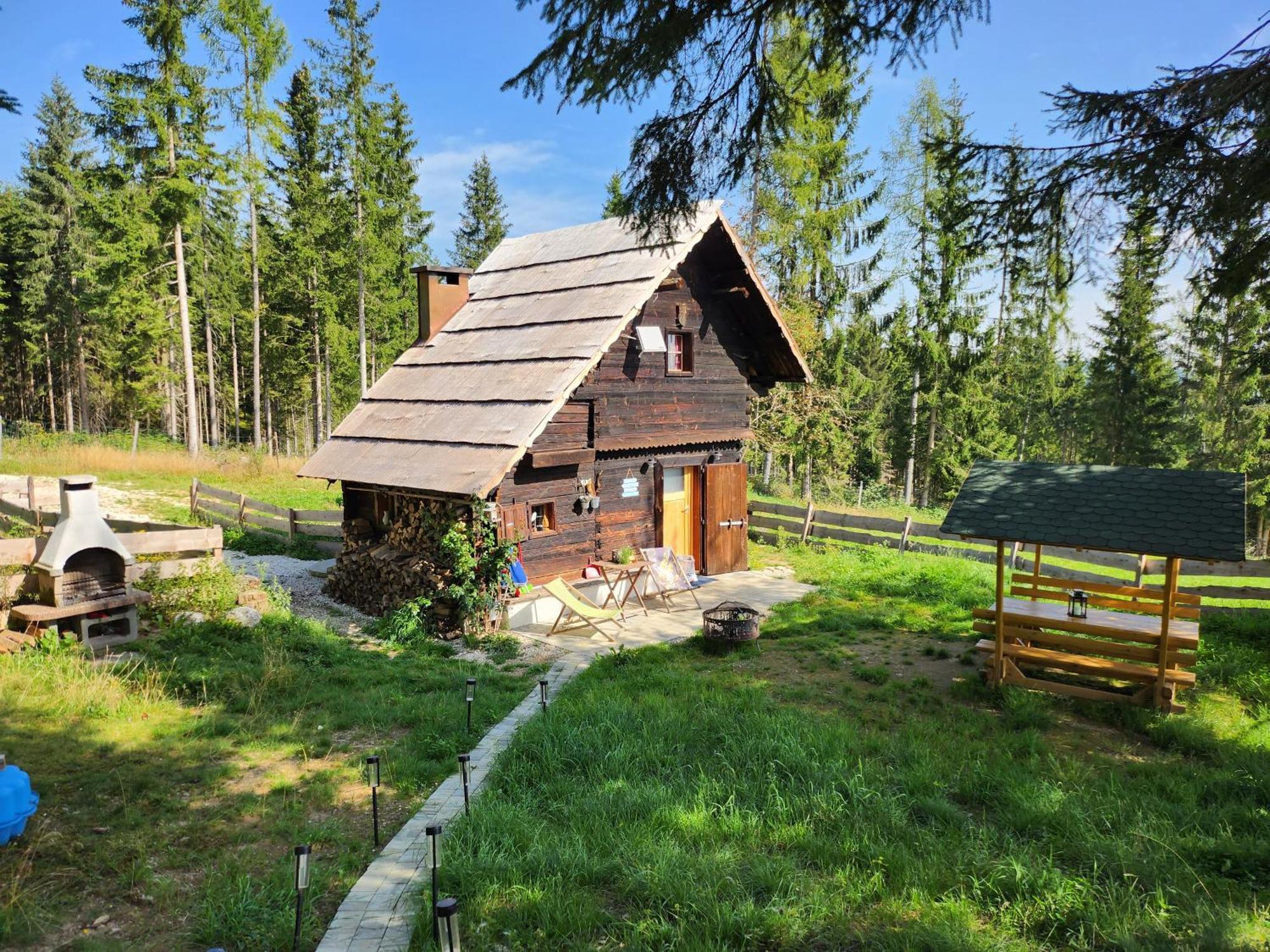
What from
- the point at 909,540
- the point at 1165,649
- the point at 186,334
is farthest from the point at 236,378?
the point at 1165,649

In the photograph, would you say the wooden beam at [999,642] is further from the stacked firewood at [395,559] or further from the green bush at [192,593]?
the green bush at [192,593]

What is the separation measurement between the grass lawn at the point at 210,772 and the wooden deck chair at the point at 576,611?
1.68 metres

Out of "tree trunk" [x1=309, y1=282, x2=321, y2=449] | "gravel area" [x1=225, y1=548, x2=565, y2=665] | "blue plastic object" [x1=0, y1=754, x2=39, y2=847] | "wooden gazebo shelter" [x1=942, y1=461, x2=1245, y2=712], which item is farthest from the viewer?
"tree trunk" [x1=309, y1=282, x2=321, y2=449]

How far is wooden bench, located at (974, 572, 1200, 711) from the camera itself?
7914mm

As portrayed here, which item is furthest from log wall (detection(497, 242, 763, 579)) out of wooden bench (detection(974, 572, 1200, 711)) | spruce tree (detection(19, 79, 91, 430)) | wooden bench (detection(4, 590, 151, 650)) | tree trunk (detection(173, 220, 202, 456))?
spruce tree (detection(19, 79, 91, 430))

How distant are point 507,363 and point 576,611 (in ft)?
14.6

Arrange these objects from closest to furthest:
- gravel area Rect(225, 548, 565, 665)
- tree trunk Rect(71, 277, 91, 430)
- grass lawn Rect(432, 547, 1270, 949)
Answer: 1. grass lawn Rect(432, 547, 1270, 949)
2. gravel area Rect(225, 548, 565, 665)
3. tree trunk Rect(71, 277, 91, 430)

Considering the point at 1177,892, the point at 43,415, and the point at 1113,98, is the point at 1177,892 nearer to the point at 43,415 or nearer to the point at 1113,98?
the point at 1113,98

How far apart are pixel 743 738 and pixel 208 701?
538 centimetres

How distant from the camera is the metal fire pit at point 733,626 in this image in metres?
10.2

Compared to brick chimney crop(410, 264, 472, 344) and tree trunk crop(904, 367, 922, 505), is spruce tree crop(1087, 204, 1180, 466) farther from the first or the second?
brick chimney crop(410, 264, 472, 344)

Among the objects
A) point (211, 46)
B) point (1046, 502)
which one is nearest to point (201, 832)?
point (1046, 502)

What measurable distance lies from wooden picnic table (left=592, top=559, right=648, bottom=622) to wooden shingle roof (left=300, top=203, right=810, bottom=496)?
2982 millimetres

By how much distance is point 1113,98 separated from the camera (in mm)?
4859
